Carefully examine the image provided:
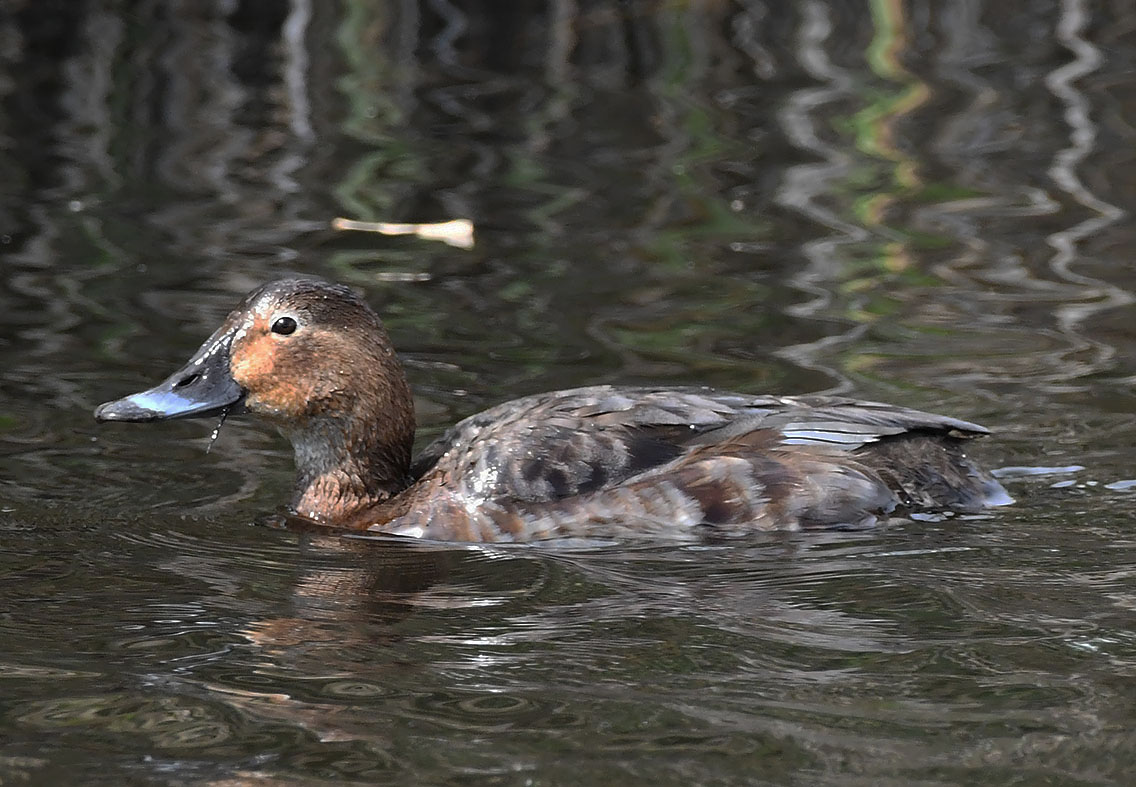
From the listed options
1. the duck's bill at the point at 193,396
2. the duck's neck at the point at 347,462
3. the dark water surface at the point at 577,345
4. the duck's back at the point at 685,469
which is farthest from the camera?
the duck's neck at the point at 347,462

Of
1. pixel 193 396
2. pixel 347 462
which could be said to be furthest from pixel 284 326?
pixel 347 462

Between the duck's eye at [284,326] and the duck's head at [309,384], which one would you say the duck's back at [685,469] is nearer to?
the duck's head at [309,384]

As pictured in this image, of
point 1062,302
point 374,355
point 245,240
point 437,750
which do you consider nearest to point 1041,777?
point 437,750

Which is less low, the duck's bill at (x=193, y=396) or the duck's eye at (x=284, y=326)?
the duck's eye at (x=284, y=326)

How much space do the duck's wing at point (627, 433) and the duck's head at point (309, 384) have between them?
0.32m

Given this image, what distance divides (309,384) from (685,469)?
1.27 meters

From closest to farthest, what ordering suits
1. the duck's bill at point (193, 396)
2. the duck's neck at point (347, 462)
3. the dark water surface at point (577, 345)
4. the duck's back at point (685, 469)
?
the dark water surface at point (577, 345) → the duck's back at point (685, 469) → the duck's bill at point (193, 396) → the duck's neck at point (347, 462)

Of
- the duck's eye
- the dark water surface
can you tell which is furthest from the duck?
the dark water surface

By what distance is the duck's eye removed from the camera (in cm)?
589

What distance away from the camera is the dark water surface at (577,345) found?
3.93 m

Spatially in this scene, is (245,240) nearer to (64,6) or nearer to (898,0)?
(64,6)

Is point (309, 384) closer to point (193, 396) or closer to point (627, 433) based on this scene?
point (193, 396)

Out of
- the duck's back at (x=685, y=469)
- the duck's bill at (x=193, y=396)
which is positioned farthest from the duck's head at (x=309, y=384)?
the duck's back at (x=685, y=469)

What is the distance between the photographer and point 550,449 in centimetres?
565
